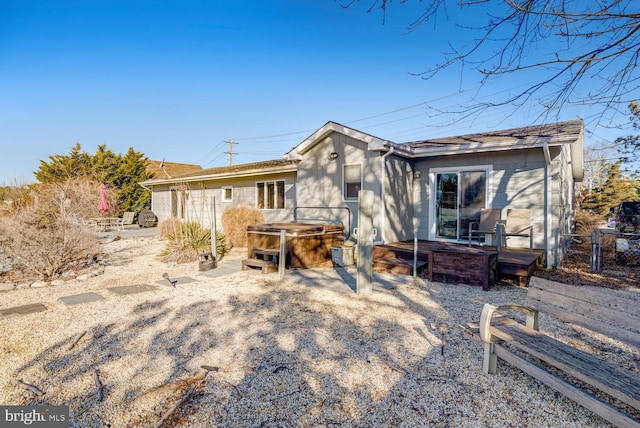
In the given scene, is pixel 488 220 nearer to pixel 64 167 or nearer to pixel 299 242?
pixel 299 242

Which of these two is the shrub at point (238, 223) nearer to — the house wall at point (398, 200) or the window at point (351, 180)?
the window at point (351, 180)

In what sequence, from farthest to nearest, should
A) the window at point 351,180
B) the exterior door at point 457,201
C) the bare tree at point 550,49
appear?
the window at point 351,180 → the exterior door at point 457,201 → the bare tree at point 550,49

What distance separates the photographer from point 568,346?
2.52 meters

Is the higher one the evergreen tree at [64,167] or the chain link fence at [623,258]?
the evergreen tree at [64,167]

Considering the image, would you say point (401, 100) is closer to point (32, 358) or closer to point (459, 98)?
point (459, 98)

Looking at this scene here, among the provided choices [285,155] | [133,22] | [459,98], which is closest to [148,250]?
[285,155]

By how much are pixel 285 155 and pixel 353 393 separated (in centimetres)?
831

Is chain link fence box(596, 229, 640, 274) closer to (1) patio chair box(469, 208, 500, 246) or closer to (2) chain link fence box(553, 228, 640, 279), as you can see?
(2) chain link fence box(553, 228, 640, 279)

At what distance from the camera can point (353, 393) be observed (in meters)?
2.54

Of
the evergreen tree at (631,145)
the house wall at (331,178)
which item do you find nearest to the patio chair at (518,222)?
the house wall at (331,178)

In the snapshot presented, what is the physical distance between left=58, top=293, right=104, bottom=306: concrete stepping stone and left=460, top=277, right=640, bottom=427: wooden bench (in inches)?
209

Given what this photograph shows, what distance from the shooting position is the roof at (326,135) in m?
8.03

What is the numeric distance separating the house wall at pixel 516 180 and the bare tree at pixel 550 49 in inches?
187

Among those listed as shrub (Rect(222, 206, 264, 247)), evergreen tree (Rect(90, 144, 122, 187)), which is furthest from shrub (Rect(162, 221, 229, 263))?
evergreen tree (Rect(90, 144, 122, 187))
